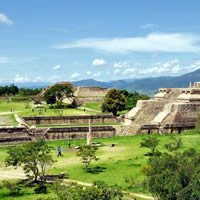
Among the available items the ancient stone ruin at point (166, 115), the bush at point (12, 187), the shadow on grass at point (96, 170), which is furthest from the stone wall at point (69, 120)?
the bush at point (12, 187)

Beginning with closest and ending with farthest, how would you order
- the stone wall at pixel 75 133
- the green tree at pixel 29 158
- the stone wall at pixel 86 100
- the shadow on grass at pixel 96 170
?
the green tree at pixel 29 158 < the shadow on grass at pixel 96 170 < the stone wall at pixel 75 133 < the stone wall at pixel 86 100

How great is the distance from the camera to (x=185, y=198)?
11180mm

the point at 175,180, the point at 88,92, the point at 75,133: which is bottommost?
the point at 75,133

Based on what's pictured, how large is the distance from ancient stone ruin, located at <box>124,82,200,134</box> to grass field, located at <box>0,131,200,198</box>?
3.11 meters

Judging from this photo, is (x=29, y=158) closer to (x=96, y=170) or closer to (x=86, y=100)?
(x=96, y=170)

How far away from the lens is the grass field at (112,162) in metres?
17.9

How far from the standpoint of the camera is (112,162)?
70.8ft

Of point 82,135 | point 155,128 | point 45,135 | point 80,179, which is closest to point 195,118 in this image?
point 155,128

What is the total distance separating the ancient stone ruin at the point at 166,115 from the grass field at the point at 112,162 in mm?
3108

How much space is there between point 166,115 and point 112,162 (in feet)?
48.3

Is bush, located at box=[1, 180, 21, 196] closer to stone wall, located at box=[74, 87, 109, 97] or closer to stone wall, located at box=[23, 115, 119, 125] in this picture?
stone wall, located at box=[23, 115, 119, 125]

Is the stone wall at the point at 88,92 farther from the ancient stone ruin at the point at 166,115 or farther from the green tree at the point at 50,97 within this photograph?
the ancient stone ruin at the point at 166,115

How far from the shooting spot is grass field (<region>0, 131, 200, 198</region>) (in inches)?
703

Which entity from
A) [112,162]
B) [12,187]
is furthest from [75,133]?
[12,187]
